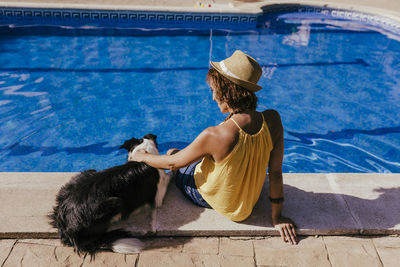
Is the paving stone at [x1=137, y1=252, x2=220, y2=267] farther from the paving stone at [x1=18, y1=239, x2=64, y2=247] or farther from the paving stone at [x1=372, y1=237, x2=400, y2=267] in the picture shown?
the paving stone at [x1=372, y1=237, x2=400, y2=267]

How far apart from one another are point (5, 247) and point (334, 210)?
2.57 metres

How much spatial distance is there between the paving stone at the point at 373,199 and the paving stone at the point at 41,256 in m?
2.20

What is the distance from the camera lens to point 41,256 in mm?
2307

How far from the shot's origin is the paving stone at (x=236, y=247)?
7.78 ft

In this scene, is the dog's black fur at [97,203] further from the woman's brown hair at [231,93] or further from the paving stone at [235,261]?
the woman's brown hair at [231,93]

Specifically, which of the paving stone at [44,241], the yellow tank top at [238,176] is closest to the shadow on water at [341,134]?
the yellow tank top at [238,176]

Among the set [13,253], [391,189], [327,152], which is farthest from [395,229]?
[13,253]

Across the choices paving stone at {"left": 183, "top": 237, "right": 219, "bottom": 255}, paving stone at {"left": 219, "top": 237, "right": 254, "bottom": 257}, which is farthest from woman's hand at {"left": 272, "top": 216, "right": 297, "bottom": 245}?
paving stone at {"left": 183, "top": 237, "right": 219, "bottom": 255}

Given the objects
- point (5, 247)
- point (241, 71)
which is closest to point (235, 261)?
point (241, 71)

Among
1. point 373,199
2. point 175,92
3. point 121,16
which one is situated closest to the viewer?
point 373,199

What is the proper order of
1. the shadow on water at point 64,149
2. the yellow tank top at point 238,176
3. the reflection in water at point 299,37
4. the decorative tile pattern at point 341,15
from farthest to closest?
the decorative tile pattern at point 341,15 < the reflection in water at point 299,37 < the shadow on water at point 64,149 < the yellow tank top at point 238,176

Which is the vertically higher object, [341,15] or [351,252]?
[341,15]

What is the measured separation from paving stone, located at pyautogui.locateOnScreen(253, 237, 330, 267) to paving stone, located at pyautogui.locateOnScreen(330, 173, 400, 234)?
42 cm

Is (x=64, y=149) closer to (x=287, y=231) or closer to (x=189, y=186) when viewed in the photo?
(x=189, y=186)
